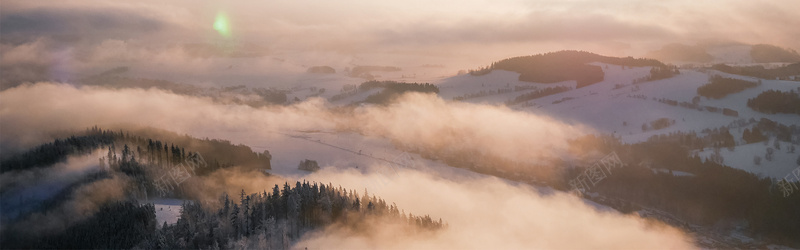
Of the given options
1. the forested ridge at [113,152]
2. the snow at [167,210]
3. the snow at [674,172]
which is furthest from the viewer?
the snow at [674,172]

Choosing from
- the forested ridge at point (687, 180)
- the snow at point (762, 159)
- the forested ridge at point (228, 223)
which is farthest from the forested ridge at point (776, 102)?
the forested ridge at point (228, 223)

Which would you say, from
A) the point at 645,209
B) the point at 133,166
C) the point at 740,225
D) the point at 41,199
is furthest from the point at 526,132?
the point at 41,199

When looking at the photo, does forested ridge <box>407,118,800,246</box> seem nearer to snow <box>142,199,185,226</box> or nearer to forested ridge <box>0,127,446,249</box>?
forested ridge <box>0,127,446,249</box>

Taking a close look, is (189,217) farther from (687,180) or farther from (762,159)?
(762,159)

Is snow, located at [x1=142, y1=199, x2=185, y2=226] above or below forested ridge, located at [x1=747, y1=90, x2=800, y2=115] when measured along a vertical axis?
below

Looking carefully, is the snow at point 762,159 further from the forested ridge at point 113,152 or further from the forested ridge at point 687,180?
the forested ridge at point 113,152

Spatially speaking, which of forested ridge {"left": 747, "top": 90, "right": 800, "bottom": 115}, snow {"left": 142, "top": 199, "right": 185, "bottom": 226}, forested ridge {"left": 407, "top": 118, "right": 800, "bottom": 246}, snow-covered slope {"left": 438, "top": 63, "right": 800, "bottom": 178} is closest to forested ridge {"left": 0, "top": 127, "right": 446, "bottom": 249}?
snow {"left": 142, "top": 199, "right": 185, "bottom": 226}

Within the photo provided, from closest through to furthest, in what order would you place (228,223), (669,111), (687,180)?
(228,223) → (687,180) → (669,111)

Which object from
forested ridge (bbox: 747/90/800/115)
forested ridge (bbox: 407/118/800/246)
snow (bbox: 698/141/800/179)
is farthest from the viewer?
forested ridge (bbox: 747/90/800/115)

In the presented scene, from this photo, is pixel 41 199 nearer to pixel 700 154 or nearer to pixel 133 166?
pixel 133 166

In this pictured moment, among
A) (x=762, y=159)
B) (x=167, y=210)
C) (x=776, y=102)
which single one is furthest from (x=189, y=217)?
(x=776, y=102)

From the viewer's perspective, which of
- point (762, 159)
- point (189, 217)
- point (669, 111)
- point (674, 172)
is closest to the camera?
point (189, 217)

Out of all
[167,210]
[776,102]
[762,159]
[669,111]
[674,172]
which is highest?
[776,102]
